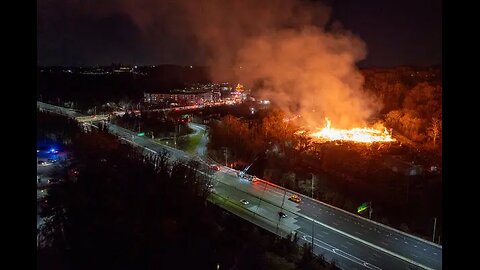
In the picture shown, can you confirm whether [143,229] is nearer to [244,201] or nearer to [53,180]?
[53,180]

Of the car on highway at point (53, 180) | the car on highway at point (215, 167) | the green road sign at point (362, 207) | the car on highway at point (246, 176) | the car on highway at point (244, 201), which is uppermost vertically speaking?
the car on highway at point (53, 180)

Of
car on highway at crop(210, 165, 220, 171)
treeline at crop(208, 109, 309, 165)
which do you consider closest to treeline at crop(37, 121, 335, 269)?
car on highway at crop(210, 165, 220, 171)

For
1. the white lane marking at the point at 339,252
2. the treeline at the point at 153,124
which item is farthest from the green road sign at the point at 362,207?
the treeline at the point at 153,124

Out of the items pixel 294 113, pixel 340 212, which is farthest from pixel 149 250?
pixel 294 113

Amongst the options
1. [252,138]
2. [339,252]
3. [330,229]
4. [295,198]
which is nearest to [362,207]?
[295,198]

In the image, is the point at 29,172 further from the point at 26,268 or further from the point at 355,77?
the point at 355,77

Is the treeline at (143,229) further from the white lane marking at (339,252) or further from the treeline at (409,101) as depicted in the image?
the treeline at (409,101)

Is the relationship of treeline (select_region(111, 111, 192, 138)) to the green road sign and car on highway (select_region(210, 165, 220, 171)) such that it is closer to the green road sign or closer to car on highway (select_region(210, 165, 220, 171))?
car on highway (select_region(210, 165, 220, 171))
